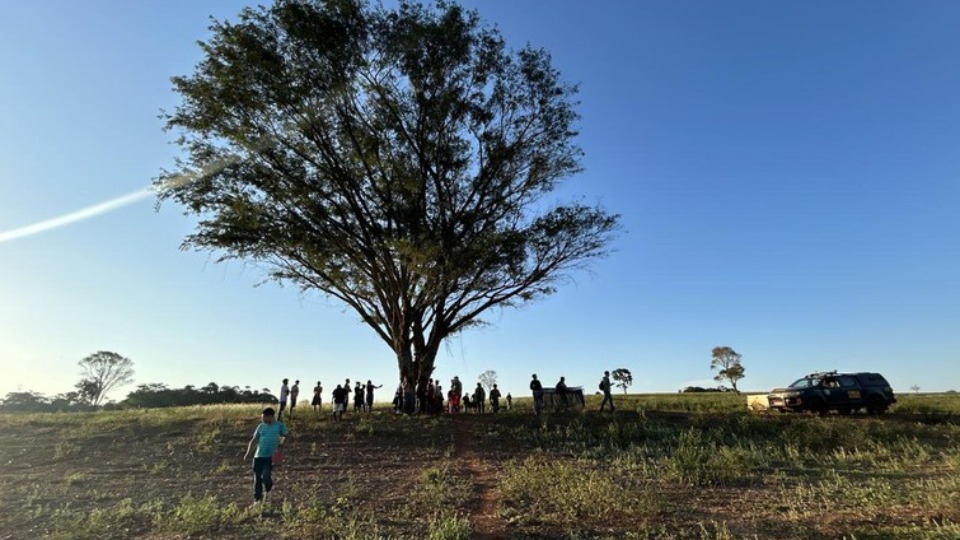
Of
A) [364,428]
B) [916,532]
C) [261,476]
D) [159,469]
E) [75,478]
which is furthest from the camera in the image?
[364,428]

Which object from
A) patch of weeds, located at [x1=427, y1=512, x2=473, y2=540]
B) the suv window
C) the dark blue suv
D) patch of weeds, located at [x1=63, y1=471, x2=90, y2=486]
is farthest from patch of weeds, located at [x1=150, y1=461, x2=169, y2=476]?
the suv window

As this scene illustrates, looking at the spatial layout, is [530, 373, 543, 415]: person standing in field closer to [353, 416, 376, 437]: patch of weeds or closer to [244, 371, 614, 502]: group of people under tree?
[244, 371, 614, 502]: group of people under tree

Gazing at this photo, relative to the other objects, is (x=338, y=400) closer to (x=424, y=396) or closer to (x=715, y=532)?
(x=424, y=396)

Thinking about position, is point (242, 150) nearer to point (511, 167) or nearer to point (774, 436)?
point (511, 167)

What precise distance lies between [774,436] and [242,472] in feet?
55.1

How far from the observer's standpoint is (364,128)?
23906 millimetres

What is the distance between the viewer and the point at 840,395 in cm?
2427

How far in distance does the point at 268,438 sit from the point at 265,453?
0.96 feet

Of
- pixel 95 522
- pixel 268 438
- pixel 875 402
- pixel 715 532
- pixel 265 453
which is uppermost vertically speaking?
pixel 875 402

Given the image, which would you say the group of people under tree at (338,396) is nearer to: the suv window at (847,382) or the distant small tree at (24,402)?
the suv window at (847,382)

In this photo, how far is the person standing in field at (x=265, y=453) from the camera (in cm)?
1009

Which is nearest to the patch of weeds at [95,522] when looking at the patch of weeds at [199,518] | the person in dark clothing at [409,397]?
the patch of weeds at [199,518]

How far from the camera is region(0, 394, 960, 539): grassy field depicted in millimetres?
7684

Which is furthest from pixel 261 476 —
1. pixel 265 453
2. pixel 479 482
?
pixel 479 482
